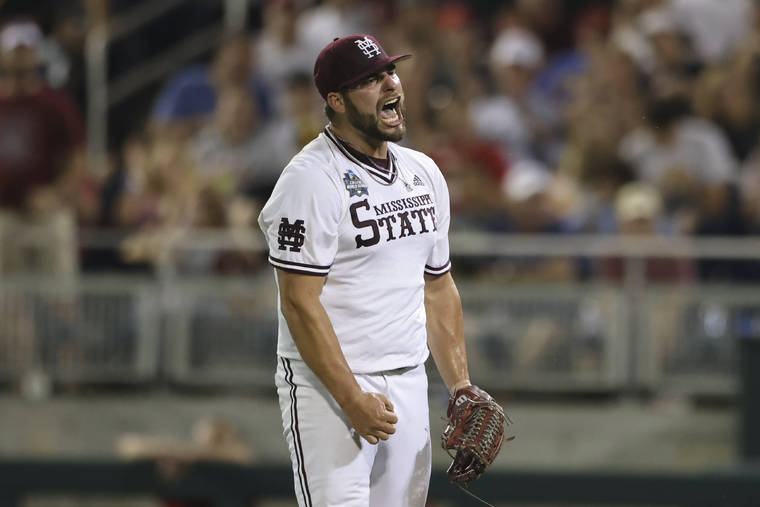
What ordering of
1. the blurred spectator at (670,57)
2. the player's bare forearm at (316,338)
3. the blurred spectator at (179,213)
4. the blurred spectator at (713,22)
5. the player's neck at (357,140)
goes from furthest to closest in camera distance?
the blurred spectator at (713,22)
the blurred spectator at (670,57)
the blurred spectator at (179,213)
the player's neck at (357,140)
the player's bare forearm at (316,338)

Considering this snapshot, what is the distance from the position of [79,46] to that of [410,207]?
8573 mm

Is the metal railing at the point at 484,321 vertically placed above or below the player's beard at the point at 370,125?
below

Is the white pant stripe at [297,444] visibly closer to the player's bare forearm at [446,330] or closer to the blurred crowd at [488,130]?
the player's bare forearm at [446,330]

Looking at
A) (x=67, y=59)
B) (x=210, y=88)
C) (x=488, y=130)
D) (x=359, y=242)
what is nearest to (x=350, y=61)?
(x=359, y=242)

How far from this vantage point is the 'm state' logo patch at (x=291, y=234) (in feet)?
13.7

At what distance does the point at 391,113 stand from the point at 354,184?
0.26 m

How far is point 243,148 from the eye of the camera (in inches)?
379

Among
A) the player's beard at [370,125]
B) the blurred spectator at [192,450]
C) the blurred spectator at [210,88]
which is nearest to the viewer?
the player's beard at [370,125]

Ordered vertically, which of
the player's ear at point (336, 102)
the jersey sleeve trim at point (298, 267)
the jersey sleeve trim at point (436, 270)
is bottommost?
the jersey sleeve trim at point (436, 270)

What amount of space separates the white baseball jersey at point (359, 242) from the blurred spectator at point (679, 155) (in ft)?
14.3

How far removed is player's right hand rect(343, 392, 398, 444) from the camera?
13.7 ft

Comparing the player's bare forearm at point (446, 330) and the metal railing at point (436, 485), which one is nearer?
the player's bare forearm at point (446, 330)

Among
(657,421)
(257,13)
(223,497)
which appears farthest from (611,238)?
(257,13)

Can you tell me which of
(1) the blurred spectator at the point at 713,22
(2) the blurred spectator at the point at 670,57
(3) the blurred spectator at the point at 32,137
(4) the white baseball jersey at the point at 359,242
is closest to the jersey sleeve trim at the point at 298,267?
(4) the white baseball jersey at the point at 359,242
